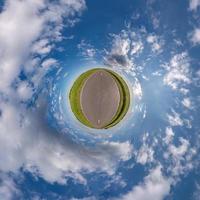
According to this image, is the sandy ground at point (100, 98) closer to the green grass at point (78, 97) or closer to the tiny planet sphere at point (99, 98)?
the tiny planet sphere at point (99, 98)

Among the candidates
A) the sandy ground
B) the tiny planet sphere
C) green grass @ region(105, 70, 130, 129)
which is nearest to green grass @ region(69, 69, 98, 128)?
the tiny planet sphere

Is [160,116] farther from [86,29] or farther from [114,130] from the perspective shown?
[86,29]

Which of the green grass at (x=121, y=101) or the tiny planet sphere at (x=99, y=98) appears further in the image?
the tiny planet sphere at (x=99, y=98)

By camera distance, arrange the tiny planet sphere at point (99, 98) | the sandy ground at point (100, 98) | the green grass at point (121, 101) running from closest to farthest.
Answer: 1. the green grass at point (121, 101)
2. the tiny planet sphere at point (99, 98)
3. the sandy ground at point (100, 98)

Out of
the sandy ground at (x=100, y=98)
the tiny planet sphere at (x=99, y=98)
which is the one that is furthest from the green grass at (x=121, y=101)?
the sandy ground at (x=100, y=98)

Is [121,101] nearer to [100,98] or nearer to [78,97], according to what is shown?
[100,98]

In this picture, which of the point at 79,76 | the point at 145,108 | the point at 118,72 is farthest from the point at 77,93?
the point at 145,108

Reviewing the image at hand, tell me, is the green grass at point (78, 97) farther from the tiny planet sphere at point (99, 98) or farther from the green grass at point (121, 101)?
the green grass at point (121, 101)

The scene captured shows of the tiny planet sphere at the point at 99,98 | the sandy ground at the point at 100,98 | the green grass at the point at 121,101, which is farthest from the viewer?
the sandy ground at the point at 100,98
